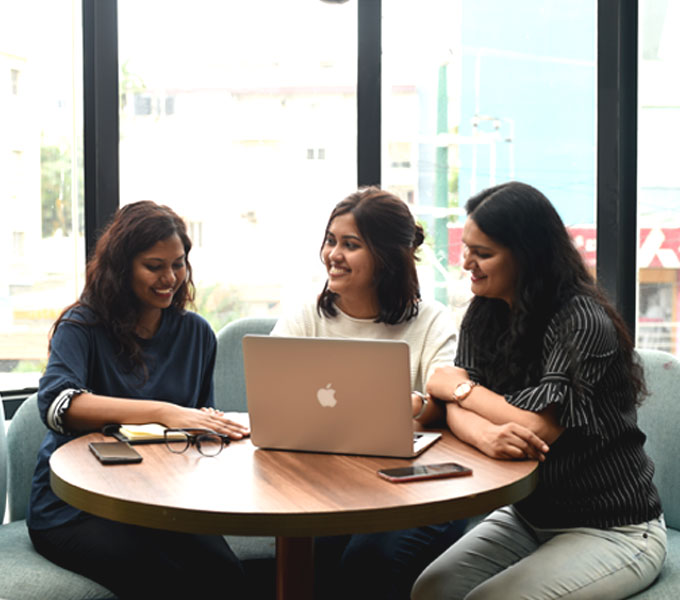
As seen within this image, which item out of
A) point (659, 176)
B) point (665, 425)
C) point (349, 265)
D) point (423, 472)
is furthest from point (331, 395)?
point (659, 176)

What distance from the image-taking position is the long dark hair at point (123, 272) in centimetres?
217

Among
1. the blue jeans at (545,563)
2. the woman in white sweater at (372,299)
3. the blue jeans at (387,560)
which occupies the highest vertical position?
the woman in white sweater at (372,299)

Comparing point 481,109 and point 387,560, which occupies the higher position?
point 481,109

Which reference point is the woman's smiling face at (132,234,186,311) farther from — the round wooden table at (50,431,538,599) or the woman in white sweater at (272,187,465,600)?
the round wooden table at (50,431,538,599)

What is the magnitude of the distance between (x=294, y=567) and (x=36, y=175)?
2017 mm

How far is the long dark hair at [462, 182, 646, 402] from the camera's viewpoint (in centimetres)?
187

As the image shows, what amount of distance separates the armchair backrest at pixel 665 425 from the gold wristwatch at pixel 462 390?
624 millimetres

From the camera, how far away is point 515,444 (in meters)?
1.69

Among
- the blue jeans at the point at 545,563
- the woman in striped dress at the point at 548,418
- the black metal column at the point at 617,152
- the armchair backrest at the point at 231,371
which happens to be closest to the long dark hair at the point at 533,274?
the woman in striped dress at the point at 548,418

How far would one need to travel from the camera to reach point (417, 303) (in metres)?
2.37

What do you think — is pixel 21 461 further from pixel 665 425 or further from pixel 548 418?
pixel 665 425

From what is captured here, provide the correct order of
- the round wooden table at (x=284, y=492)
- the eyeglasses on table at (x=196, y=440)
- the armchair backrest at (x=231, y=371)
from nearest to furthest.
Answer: the round wooden table at (x=284, y=492) → the eyeglasses on table at (x=196, y=440) → the armchair backrest at (x=231, y=371)

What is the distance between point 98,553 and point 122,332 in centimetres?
57

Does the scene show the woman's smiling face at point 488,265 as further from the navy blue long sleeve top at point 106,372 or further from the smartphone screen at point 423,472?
the navy blue long sleeve top at point 106,372
